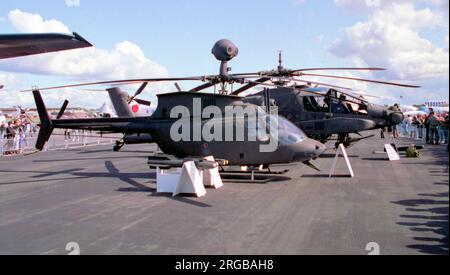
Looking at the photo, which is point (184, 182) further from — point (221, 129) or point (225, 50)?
point (225, 50)

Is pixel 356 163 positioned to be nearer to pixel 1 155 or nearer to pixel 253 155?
pixel 253 155

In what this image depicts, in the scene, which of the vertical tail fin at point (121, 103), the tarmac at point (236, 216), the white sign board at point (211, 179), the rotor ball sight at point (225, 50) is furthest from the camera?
the vertical tail fin at point (121, 103)

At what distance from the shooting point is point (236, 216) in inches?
316

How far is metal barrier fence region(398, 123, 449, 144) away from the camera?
83.4ft

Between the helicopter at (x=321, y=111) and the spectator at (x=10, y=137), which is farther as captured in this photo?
the spectator at (x=10, y=137)

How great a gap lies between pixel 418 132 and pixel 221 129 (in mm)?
25080

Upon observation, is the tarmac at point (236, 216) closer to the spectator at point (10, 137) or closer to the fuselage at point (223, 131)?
the fuselage at point (223, 131)

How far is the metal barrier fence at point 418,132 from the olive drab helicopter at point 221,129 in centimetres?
1601

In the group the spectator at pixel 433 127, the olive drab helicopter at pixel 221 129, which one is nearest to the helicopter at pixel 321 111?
the olive drab helicopter at pixel 221 129

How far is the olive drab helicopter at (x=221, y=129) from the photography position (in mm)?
12062

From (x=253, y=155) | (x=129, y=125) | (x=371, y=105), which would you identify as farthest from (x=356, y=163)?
(x=129, y=125)

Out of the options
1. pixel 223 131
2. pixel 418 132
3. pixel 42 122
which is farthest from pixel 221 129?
pixel 418 132
